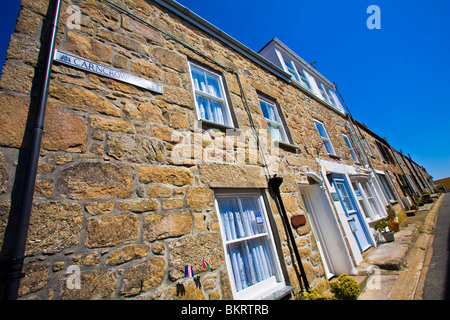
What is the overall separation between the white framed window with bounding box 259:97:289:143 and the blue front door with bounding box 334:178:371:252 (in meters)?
2.34

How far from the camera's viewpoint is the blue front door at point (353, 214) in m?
5.69

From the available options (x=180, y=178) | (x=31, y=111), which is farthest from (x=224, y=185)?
(x=31, y=111)

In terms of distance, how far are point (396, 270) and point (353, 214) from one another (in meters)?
1.97

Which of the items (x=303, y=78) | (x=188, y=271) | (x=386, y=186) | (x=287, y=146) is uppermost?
(x=303, y=78)

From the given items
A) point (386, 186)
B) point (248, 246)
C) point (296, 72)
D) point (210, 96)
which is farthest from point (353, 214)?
point (386, 186)

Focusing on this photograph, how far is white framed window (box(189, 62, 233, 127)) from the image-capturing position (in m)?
3.66

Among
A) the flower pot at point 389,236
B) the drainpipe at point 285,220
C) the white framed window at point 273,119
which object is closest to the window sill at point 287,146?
the white framed window at point 273,119

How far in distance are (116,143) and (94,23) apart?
1.96 metres

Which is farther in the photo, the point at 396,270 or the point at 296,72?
the point at 296,72

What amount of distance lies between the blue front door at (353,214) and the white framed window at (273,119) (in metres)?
2.34

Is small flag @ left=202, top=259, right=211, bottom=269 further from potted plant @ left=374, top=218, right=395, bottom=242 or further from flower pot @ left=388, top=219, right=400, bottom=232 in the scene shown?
flower pot @ left=388, top=219, right=400, bottom=232

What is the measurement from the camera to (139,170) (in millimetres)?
2309

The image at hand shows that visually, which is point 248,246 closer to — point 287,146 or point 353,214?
point 287,146

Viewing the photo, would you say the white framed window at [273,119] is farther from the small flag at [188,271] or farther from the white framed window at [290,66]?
the white framed window at [290,66]
